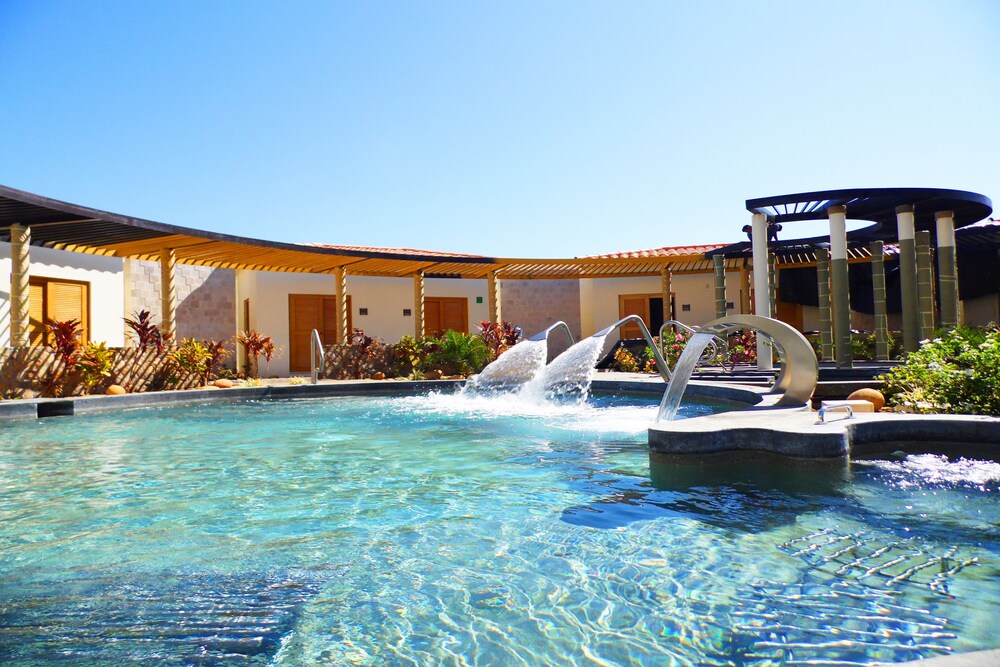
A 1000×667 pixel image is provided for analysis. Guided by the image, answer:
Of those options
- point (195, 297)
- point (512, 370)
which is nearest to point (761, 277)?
point (512, 370)

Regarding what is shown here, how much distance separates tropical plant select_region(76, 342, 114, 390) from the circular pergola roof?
1274 centimetres

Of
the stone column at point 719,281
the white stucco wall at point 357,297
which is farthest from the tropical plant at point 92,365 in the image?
the stone column at point 719,281

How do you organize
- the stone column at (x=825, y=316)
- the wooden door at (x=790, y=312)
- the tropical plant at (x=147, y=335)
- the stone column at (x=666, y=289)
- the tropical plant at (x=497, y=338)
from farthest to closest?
the wooden door at (x=790, y=312)
the stone column at (x=666, y=289)
the tropical plant at (x=497, y=338)
the stone column at (x=825, y=316)
the tropical plant at (x=147, y=335)

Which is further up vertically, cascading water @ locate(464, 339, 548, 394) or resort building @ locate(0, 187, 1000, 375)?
resort building @ locate(0, 187, 1000, 375)

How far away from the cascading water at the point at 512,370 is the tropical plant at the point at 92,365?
22.1 feet

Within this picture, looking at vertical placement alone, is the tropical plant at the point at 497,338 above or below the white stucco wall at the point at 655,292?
below

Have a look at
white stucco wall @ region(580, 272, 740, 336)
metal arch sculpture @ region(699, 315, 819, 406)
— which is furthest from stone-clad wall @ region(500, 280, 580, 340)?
metal arch sculpture @ region(699, 315, 819, 406)

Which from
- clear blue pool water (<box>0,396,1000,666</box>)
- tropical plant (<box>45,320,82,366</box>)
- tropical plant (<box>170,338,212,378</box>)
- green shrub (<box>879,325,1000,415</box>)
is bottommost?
clear blue pool water (<box>0,396,1000,666</box>)

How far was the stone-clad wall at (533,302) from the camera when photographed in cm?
2275

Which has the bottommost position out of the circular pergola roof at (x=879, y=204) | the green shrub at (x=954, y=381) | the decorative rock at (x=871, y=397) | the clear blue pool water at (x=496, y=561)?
the clear blue pool water at (x=496, y=561)

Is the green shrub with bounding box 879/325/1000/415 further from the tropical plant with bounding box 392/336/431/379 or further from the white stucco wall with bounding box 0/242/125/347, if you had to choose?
the white stucco wall with bounding box 0/242/125/347

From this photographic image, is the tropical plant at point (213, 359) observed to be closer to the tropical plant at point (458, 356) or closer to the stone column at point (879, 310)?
the tropical plant at point (458, 356)

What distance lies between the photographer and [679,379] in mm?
6844

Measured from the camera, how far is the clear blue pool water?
236 centimetres
